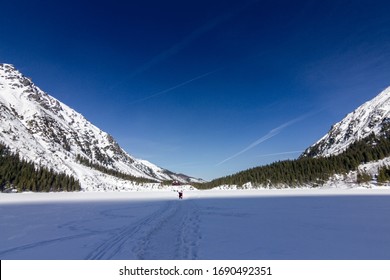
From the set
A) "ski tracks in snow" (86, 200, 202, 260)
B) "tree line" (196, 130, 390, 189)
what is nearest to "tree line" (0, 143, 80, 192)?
"tree line" (196, 130, 390, 189)

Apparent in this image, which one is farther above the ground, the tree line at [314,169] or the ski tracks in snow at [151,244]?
the tree line at [314,169]

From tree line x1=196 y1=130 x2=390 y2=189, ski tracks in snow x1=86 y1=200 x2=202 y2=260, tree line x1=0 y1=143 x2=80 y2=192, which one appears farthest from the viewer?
tree line x1=196 y1=130 x2=390 y2=189

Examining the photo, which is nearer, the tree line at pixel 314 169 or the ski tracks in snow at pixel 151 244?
the ski tracks in snow at pixel 151 244

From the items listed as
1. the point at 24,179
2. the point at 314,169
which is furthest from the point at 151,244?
the point at 314,169

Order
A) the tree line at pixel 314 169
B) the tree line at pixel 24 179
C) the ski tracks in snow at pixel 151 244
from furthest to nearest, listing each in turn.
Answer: the tree line at pixel 314 169, the tree line at pixel 24 179, the ski tracks in snow at pixel 151 244

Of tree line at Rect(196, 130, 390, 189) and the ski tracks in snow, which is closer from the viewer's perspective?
the ski tracks in snow

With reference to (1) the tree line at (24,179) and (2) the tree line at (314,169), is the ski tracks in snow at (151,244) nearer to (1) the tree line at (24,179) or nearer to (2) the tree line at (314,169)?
(2) the tree line at (314,169)

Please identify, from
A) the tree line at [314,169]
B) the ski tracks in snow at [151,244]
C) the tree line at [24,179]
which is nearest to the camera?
the ski tracks in snow at [151,244]

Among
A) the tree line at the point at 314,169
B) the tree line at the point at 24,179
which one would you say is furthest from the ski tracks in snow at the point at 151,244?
the tree line at the point at 24,179

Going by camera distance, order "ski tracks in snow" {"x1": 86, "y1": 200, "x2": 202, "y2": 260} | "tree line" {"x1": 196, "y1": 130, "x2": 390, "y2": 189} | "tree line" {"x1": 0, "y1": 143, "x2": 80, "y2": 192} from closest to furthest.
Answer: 1. "ski tracks in snow" {"x1": 86, "y1": 200, "x2": 202, "y2": 260}
2. "tree line" {"x1": 0, "y1": 143, "x2": 80, "y2": 192}
3. "tree line" {"x1": 196, "y1": 130, "x2": 390, "y2": 189}

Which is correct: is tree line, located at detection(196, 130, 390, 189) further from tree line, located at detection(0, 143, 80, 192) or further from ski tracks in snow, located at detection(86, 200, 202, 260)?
ski tracks in snow, located at detection(86, 200, 202, 260)
